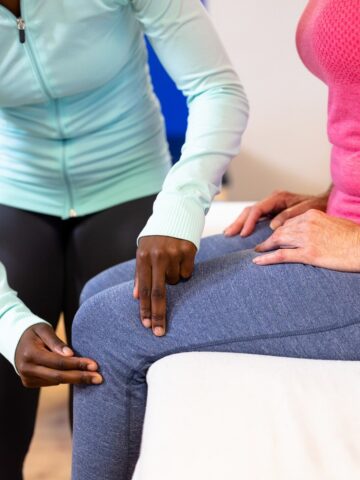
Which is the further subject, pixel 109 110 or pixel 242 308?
pixel 109 110

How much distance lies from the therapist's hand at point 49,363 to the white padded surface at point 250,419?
0.32 feet

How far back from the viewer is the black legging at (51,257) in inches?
44.3

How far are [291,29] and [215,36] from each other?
1.40 m

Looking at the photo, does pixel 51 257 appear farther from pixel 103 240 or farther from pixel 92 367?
pixel 92 367

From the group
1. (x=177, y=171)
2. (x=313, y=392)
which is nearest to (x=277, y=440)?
(x=313, y=392)

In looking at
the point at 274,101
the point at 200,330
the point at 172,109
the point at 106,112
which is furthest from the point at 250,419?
the point at 274,101

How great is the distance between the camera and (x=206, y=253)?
115cm

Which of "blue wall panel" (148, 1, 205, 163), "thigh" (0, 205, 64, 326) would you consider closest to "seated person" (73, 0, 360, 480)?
"thigh" (0, 205, 64, 326)

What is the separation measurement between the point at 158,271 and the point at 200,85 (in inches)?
13.6

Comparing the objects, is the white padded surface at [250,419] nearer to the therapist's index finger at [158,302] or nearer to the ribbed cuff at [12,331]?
the therapist's index finger at [158,302]

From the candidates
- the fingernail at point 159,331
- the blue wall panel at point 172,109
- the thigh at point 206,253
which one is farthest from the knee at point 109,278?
the blue wall panel at point 172,109

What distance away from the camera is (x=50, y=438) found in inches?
63.7

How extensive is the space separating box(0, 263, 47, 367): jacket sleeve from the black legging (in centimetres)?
12

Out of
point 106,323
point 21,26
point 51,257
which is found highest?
point 21,26
